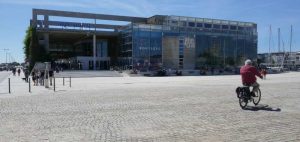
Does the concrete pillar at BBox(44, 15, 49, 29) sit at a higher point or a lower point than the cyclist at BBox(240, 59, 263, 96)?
higher

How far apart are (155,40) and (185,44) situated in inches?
291

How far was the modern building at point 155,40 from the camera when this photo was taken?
75.8 meters

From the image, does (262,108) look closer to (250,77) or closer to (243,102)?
(243,102)

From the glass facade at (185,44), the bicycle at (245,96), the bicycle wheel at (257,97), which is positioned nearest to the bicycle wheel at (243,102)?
the bicycle at (245,96)

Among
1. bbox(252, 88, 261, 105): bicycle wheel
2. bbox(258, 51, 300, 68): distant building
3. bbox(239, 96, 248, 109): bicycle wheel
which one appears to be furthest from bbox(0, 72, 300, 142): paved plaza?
bbox(258, 51, 300, 68): distant building

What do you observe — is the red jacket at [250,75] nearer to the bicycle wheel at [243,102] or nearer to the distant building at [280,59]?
the bicycle wheel at [243,102]

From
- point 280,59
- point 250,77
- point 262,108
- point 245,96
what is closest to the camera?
point 262,108

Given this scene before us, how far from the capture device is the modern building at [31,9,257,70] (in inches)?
2985

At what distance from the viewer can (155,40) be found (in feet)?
250

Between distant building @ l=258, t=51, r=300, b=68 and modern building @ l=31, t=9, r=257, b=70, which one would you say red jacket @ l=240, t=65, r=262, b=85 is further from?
distant building @ l=258, t=51, r=300, b=68

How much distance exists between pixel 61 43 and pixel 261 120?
→ 9665cm

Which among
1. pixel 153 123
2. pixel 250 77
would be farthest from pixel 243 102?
pixel 153 123

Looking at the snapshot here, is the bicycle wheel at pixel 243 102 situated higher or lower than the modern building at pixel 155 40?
lower

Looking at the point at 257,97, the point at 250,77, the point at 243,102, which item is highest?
the point at 250,77
